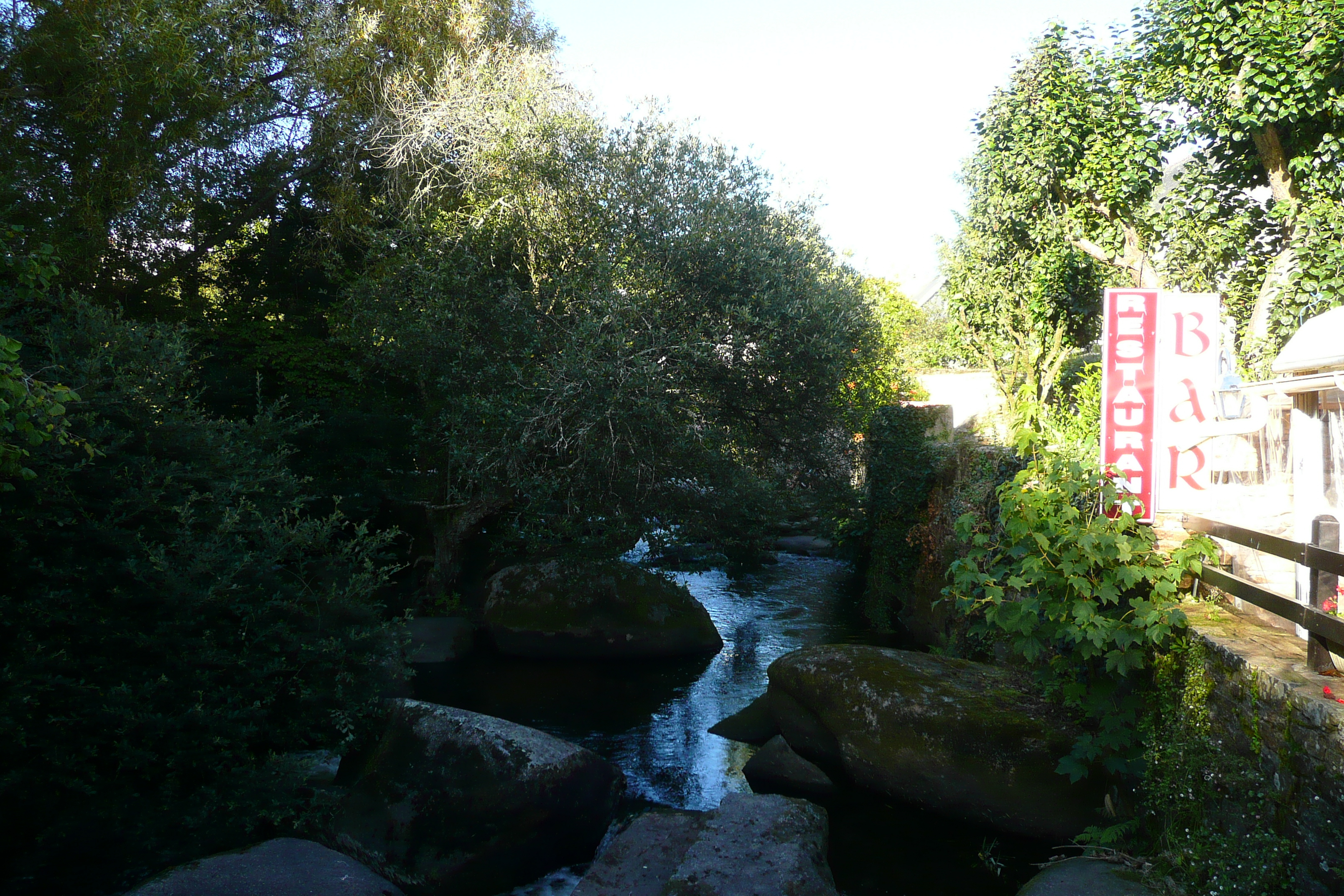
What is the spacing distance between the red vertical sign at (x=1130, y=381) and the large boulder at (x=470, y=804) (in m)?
5.15

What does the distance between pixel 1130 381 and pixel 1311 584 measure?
92.7 inches

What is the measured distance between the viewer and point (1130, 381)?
23.2ft

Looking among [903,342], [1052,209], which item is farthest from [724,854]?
[903,342]

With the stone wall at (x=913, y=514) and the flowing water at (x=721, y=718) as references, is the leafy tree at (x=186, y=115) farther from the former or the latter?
the stone wall at (x=913, y=514)

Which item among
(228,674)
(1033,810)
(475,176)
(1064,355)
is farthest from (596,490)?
(1064,355)

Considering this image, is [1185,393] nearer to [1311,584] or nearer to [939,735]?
[1311,584]

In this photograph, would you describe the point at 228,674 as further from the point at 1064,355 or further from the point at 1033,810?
the point at 1064,355

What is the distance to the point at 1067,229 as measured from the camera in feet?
44.1

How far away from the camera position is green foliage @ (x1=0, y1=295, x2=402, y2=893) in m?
6.31

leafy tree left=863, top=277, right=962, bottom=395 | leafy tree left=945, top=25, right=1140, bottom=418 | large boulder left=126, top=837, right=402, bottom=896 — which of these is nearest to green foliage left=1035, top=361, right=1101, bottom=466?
leafy tree left=945, top=25, right=1140, bottom=418

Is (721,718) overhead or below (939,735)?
below

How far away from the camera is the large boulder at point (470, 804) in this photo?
281 inches

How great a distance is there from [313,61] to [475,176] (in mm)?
3244

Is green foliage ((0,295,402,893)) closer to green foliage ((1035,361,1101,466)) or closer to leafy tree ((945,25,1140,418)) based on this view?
green foliage ((1035,361,1101,466))
